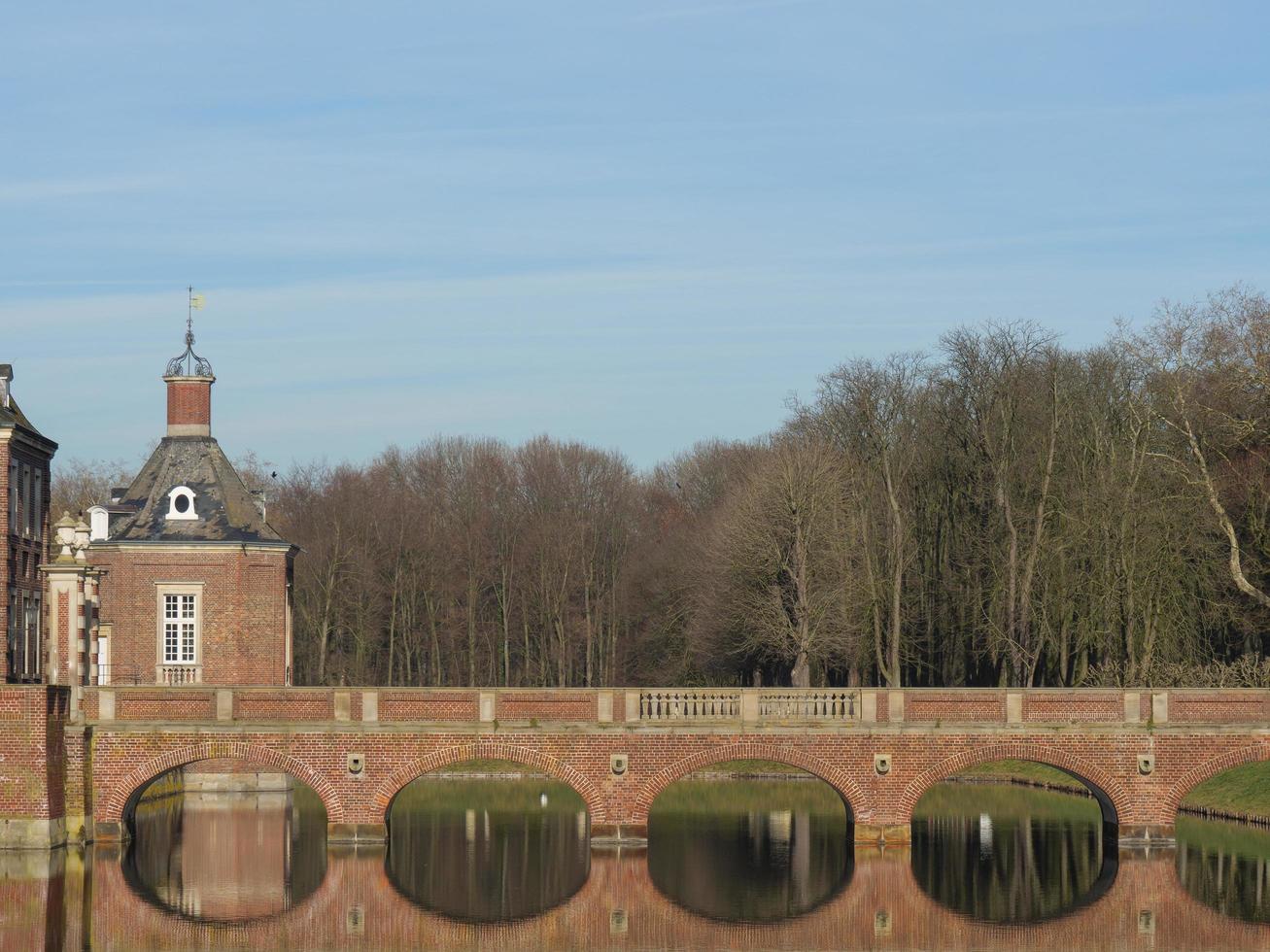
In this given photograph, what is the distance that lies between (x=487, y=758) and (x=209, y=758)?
508 cm

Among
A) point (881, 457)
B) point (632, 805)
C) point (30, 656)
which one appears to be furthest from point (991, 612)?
point (30, 656)

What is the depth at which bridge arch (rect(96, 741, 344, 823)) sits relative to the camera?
35.5 meters

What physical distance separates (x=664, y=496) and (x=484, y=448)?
8571mm

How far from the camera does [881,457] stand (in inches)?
2375

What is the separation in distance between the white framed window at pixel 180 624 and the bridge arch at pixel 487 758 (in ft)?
56.8

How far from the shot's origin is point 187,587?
5175 centimetres

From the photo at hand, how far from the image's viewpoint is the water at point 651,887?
26875mm

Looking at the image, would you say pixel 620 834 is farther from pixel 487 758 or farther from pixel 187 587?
pixel 187 587

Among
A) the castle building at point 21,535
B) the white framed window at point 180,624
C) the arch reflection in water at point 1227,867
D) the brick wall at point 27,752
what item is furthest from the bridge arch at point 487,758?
the white framed window at point 180,624

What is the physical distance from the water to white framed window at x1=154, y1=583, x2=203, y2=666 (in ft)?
24.2

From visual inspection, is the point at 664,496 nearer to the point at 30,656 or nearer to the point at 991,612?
the point at 991,612

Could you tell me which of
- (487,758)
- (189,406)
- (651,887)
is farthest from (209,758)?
(189,406)

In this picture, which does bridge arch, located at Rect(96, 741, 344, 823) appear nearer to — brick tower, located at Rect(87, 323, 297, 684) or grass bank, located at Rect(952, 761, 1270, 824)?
brick tower, located at Rect(87, 323, 297, 684)

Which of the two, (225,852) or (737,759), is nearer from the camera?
(737,759)
